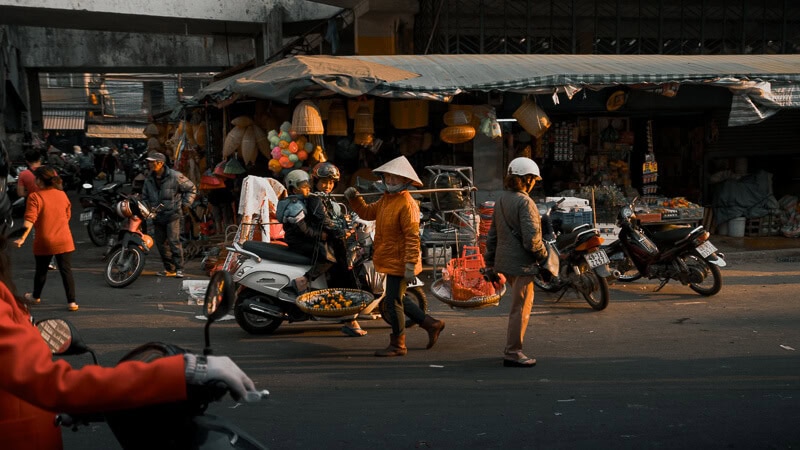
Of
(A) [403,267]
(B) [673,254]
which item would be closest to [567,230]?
(B) [673,254]

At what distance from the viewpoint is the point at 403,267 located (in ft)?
23.0

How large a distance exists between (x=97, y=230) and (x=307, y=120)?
541 centimetres

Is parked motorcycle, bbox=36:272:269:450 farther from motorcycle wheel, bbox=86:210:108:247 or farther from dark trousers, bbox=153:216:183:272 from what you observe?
motorcycle wheel, bbox=86:210:108:247

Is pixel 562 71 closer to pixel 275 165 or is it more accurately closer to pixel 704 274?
pixel 704 274

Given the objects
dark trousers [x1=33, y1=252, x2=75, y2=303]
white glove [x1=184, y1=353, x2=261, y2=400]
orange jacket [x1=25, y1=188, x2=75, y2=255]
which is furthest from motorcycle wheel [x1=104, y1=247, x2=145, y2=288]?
white glove [x1=184, y1=353, x2=261, y2=400]

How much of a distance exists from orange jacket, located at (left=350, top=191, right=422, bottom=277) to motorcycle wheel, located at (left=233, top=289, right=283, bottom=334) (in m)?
1.46

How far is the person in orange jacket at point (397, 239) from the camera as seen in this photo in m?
6.96

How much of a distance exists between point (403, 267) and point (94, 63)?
19450 mm

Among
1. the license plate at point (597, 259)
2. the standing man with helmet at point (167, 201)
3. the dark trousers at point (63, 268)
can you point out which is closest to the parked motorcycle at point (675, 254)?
the license plate at point (597, 259)

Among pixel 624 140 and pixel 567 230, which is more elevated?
pixel 624 140

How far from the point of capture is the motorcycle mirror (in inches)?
109

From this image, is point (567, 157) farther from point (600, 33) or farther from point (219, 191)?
point (219, 191)

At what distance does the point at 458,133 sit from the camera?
12.3m

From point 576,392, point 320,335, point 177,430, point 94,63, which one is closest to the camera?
point 177,430
